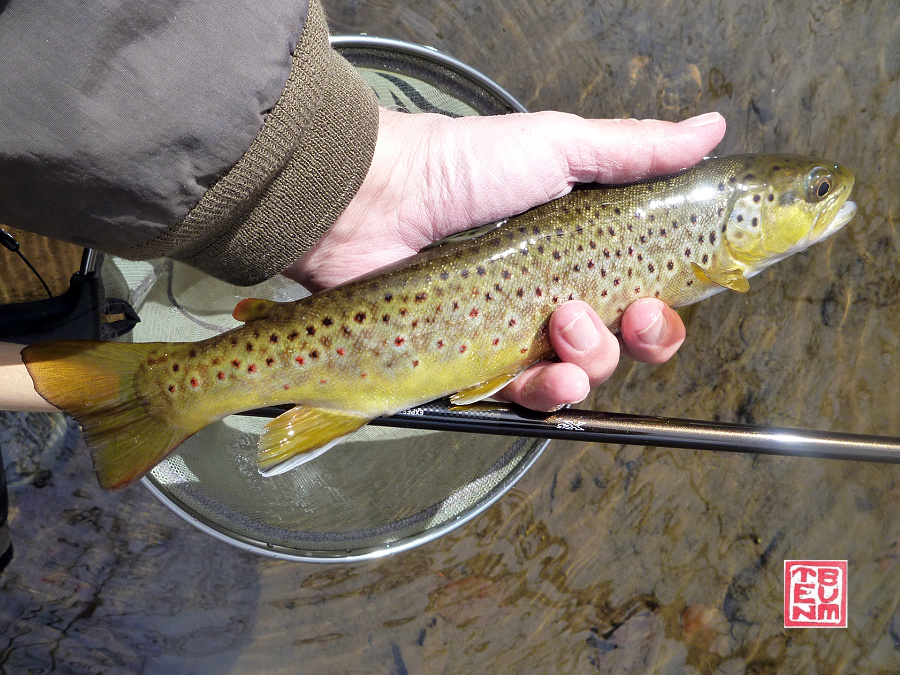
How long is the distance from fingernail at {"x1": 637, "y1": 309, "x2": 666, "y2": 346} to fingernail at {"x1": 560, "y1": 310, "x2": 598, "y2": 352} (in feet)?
0.44

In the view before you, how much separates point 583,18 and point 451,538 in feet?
5.97

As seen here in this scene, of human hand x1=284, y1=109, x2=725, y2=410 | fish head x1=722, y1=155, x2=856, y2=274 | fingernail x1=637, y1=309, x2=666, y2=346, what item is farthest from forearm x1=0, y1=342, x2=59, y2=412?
fish head x1=722, y1=155, x2=856, y2=274

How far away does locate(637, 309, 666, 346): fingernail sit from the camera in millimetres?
1357

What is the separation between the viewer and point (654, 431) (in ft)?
4.30

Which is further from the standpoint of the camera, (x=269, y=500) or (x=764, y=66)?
(x=764, y=66)

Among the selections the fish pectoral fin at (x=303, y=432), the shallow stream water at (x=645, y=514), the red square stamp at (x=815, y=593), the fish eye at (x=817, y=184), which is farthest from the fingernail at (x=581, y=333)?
the red square stamp at (x=815, y=593)

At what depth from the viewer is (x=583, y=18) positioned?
2033mm

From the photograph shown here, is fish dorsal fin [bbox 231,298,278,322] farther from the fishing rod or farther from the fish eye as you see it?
the fish eye

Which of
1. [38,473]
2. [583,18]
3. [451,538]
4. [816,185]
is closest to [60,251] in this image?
[38,473]

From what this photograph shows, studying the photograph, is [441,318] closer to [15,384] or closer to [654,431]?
[654,431]

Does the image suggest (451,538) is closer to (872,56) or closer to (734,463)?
(734,463)

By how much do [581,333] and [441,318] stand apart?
11.6 inches

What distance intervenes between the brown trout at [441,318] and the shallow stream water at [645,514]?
80cm

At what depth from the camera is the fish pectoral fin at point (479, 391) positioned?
135cm
